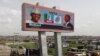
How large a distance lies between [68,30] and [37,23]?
567 centimetres

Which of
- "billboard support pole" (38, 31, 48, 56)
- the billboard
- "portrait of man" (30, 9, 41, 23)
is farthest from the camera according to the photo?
"billboard support pole" (38, 31, 48, 56)

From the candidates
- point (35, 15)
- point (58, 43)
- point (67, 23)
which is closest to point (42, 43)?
point (35, 15)

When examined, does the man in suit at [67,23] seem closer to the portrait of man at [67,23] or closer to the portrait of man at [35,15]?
the portrait of man at [67,23]

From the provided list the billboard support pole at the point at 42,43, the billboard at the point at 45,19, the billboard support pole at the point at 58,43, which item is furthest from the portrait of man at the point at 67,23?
the billboard support pole at the point at 42,43

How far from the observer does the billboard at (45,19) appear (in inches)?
914

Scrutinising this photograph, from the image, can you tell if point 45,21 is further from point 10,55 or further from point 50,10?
point 10,55

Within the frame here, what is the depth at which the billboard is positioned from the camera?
23219mm

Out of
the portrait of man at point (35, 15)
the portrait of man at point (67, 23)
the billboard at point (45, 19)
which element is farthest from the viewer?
the portrait of man at point (67, 23)

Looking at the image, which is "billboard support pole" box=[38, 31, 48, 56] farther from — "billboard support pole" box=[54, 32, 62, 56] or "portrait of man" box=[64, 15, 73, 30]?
"portrait of man" box=[64, 15, 73, 30]

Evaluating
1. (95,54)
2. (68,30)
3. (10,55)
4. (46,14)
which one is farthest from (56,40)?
(10,55)

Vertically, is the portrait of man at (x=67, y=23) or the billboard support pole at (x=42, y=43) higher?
the portrait of man at (x=67, y=23)

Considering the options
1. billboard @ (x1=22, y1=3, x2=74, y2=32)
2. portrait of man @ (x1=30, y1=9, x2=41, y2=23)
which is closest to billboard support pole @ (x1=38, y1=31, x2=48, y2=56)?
billboard @ (x1=22, y1=3, x2=74, y2=32)

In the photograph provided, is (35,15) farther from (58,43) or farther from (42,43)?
(58,43)

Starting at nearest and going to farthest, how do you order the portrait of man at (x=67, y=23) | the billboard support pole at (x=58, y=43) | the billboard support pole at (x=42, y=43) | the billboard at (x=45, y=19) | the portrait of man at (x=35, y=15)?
the billboard at (x=45, y=19), the portrait of man at (x=35, y=15), the billboard support pole at (x=42, y=43), the billboard support pole at (x=58, y=43), the portrait of man at (x=67, y=23)
